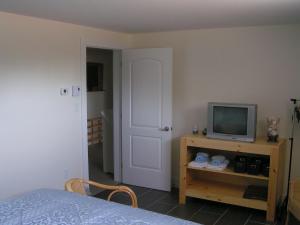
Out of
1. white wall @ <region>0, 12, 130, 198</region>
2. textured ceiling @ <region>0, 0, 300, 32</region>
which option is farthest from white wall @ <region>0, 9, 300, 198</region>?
textured ceiling @ <region>0, 0, 300, 32</region>

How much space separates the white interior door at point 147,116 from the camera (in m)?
4.24

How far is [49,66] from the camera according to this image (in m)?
3.43

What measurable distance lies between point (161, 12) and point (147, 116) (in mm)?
1759

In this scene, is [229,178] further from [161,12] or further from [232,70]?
[161,12]

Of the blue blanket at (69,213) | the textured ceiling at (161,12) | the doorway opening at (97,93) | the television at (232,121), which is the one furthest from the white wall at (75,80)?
the doorway opening at (97,93)

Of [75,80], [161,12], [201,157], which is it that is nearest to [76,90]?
[75,80]

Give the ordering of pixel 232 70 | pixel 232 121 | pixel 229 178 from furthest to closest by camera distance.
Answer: pixel 229 178, pixel 232 70, pixel 232 121

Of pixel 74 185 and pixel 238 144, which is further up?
pixel 238 144

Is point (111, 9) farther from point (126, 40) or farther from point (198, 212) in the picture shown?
point (198, 212)

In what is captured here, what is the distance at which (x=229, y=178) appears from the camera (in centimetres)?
410

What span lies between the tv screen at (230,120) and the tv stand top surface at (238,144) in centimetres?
14

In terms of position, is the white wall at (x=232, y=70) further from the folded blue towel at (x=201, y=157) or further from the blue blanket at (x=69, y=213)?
the blue blanket at (x=69, y=213)

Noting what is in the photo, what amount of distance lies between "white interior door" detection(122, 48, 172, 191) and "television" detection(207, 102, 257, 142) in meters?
0.67

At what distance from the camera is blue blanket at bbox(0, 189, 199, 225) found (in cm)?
183
